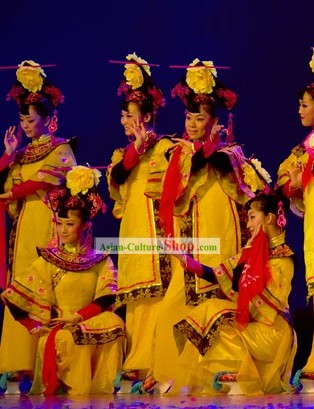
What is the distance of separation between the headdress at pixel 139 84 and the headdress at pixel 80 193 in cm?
45

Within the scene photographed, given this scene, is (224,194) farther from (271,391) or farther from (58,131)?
(58,131)

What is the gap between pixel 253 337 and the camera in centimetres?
678

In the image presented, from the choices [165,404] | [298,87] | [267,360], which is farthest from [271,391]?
[298,87]

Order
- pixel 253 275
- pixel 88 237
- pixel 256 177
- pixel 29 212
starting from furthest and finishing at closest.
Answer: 1. pixel 29 212
2. pixel 88 237
3. pixel 256 177
4. pixel 253 275

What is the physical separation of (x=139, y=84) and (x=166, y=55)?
66 cm

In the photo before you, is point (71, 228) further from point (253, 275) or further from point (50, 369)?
point (253, 275)

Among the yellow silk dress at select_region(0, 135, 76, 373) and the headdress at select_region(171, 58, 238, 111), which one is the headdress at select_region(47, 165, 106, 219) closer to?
the yellow silk dress at select_region(0, 135, 76, 373)

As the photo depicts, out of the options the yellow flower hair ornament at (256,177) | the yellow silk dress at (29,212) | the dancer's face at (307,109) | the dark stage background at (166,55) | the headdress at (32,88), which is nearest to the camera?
the dancer's face at (307,109)

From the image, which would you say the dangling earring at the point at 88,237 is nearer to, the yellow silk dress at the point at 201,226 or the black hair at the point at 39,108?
the yellow silk dress at the point at 201,226

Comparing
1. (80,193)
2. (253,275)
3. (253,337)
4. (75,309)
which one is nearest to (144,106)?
(80,193)

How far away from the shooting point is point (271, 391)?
6.74 m

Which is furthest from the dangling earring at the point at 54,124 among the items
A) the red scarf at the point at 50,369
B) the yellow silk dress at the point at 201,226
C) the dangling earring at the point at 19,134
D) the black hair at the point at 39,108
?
the red scarf at the point at 50,369

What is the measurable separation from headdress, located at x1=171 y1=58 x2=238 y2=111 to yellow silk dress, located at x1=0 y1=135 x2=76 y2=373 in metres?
0.88

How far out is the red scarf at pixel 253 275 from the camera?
267 inches
